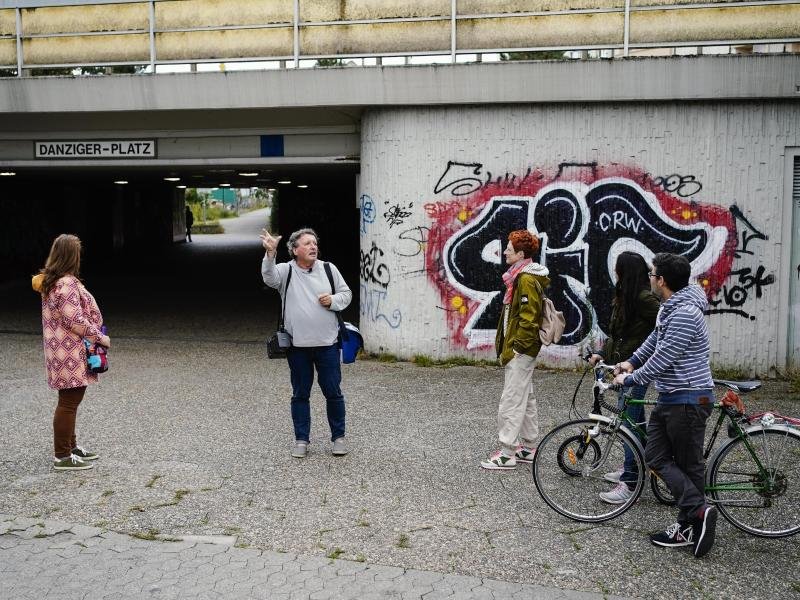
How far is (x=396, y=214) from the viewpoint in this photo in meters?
10.3

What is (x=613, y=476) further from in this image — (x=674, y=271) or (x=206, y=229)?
(x=206, y=229)

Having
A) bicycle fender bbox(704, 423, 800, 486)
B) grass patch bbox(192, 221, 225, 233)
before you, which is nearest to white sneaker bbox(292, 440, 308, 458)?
bicycle fender bbox(704, 423, 800, 486)

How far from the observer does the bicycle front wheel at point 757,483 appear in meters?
4.97

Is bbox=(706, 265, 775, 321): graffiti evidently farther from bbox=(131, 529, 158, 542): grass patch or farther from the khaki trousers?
bbox=(131, 529, 158, 542): grass patch

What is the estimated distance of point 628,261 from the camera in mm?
5742

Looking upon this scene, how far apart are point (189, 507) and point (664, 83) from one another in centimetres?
693

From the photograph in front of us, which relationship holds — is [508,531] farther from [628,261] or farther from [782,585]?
[628,261]

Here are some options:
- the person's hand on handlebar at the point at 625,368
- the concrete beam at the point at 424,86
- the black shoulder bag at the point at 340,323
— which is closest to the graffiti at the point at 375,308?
the concrete beam at the point at 424,86

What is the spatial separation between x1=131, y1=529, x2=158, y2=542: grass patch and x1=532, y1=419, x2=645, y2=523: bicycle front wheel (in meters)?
2.32

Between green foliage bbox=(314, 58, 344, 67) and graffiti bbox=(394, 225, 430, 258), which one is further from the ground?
green foliage bbox=(314, 58, 344, 67)

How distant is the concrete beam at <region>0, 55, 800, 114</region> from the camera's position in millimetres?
9352

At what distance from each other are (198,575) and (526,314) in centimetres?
284

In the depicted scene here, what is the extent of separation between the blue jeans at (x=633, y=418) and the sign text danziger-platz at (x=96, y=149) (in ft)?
27.7

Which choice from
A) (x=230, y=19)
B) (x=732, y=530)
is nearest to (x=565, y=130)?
(x=230, y=19)
